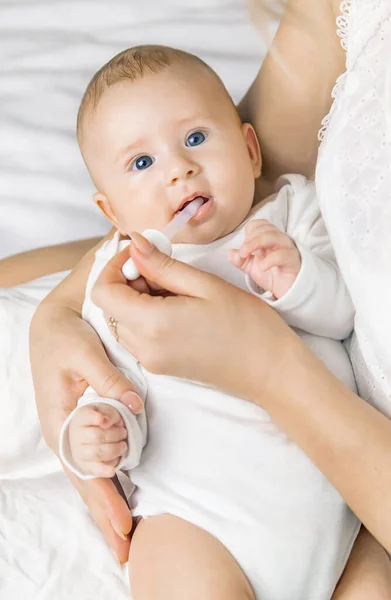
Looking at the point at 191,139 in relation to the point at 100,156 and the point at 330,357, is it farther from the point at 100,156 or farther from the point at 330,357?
the point at 330,357

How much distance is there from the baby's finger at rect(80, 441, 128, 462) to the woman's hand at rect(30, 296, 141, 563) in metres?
0.06

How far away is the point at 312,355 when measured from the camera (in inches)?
34.9

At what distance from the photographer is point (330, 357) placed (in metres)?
0.99

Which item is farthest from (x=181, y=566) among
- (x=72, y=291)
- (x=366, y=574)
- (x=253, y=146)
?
(x=253, y=146)

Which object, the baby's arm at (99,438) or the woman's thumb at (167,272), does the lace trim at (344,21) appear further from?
the baby's arm at (99,438)

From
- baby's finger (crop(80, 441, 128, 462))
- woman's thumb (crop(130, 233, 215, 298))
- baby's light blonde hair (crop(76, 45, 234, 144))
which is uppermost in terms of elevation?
baby's light blonde hair (crop(76, 45, 234, 144))

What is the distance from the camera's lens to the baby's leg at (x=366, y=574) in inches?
34.3

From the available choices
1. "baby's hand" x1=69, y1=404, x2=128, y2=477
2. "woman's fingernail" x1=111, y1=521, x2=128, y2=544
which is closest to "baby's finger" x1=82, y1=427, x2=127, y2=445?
"baby's hand" x1=69, y1=404, x2=128, y2=477

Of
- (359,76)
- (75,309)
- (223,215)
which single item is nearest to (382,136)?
(359,76)

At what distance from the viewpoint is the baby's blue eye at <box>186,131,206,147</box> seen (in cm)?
104

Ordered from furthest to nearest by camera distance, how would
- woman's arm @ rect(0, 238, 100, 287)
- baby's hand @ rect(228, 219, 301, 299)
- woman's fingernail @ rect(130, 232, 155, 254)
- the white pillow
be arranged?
the white pillow → woman's arm @ rect(0, 238, 100, 287) → baby's hand @ rect(228, 219, 301, 299) → woman's fingernail @ rect(130, 232, 155, 254)

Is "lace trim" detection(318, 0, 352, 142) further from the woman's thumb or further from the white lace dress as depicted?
the woman's thumb

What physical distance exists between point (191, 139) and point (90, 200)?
1.51 feet

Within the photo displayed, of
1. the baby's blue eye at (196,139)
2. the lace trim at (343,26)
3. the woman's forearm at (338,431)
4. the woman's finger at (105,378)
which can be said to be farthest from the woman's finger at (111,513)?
the lace trim at (343,26)
